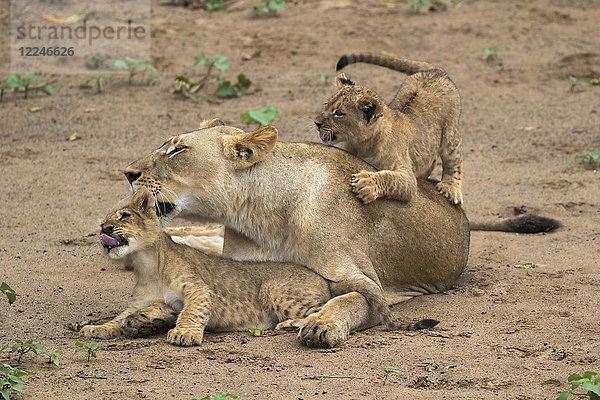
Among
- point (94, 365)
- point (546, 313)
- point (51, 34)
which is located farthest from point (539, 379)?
point (51, 34)

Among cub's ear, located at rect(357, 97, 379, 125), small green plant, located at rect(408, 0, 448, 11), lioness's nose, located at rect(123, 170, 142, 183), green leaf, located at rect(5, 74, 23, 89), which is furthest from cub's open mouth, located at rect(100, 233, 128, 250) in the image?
small green plant, located at rect(408, 0, 448, 11)

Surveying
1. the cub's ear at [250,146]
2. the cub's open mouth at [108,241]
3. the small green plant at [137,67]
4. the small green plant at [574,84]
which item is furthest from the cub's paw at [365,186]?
the small green plant at [574,84]

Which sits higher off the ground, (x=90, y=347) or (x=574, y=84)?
(x=90, y=347)

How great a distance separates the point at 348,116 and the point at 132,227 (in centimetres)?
189

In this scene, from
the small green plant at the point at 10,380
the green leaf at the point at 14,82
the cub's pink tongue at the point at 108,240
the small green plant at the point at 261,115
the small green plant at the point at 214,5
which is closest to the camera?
the small green plant at the point at 10,380

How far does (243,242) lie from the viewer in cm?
646

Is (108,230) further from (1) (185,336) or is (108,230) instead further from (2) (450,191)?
(2) (450,191)

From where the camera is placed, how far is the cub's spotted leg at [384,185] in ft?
21.1

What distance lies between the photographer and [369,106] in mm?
7008

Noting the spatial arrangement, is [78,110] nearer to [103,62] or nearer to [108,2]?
[103,62]

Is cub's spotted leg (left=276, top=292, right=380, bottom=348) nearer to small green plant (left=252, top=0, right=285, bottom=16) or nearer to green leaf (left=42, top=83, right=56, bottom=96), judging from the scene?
green leaf (left=42, top=83, right=56, bottom=96)

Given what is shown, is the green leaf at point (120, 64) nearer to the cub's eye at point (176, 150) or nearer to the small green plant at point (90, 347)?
the cub's eye at point (176, 150)

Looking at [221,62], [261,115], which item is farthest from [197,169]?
[221,62]

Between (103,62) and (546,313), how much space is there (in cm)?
809
